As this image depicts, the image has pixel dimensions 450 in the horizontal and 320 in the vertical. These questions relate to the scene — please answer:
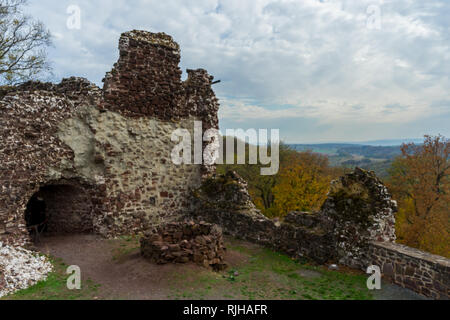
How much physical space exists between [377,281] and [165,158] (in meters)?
8.67

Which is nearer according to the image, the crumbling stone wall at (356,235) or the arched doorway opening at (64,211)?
the crumbling stone wall at (356,235)

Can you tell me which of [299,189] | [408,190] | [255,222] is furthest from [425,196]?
[255,222]

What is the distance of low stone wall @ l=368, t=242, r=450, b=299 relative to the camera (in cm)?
625

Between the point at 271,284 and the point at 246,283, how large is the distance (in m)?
0.62

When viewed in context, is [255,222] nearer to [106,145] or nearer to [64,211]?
[106,145]

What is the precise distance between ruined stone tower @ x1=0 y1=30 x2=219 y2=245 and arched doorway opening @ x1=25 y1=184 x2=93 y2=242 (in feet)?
0.12

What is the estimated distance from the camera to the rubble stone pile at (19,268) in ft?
22.3

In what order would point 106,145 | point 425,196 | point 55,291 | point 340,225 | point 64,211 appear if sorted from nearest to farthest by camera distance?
point 55,291 → point 340,225 → point 106,145 → point 64,211 → point 425,196

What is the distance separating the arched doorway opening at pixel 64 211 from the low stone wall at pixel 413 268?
9684 mm

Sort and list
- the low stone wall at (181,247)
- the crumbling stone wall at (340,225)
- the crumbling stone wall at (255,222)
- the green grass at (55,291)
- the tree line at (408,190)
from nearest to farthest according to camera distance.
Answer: the green grass at (55,291)
the low stone wall at (181,247)
the crumbling stone wall at (340,225)
the crumbling stone wall at (255,222)
the tree line at (408,190)

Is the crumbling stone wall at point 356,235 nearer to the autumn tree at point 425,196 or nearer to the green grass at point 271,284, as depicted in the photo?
the green grass at point 271,284

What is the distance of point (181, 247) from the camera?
8164mm

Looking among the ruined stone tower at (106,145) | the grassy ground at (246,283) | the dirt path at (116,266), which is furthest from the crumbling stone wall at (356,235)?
the ruined stone tower at (106,145)

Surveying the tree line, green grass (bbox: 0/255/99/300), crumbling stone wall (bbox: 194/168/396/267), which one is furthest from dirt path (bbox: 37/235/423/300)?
the tree line
